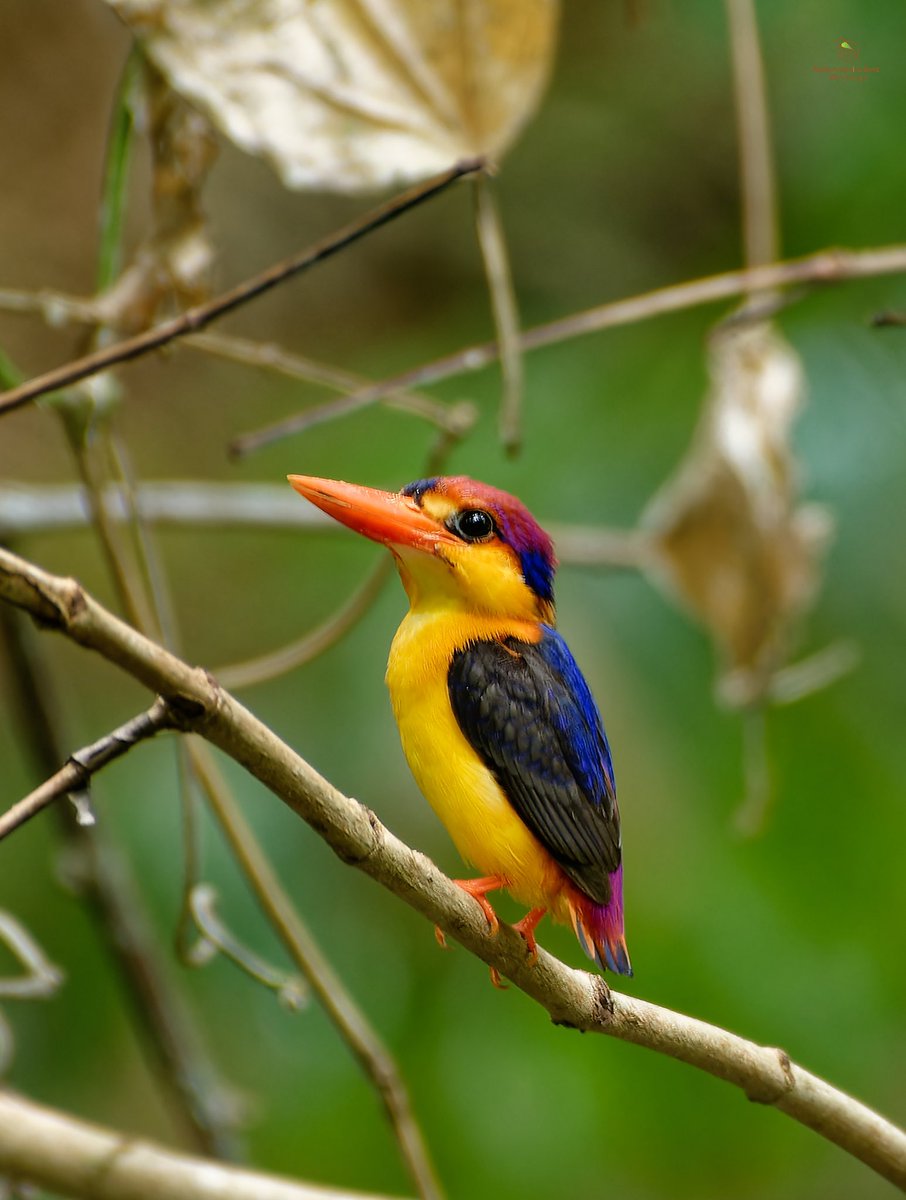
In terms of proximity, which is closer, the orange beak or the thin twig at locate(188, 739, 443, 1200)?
the orange beak

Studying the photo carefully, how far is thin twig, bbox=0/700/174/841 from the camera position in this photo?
877 millimetres

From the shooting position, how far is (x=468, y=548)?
1.57m

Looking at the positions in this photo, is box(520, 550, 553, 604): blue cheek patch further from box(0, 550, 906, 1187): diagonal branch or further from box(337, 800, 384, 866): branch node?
box(337, 800, 384, 866): branch node

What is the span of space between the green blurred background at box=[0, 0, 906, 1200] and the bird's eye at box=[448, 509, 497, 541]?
0.92 m

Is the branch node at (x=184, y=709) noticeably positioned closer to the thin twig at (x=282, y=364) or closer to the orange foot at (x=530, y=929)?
the orange foot at (x=530, y=929)

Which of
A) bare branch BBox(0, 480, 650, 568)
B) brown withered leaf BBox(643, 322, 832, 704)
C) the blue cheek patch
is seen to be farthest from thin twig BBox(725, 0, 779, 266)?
the blue cheek patch

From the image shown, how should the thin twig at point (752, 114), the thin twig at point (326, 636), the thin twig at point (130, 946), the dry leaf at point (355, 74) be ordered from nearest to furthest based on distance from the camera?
the dry leaf at point (355, 74)
the thin twig at point (326, 636)
the thin twig at point (752, 114)
the thin twig at point (130, 946)

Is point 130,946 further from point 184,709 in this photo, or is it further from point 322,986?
point 184,709

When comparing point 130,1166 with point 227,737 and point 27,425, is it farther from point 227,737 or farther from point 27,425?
point 27,425

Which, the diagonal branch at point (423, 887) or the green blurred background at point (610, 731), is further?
the green blurred background at point (610, 731)

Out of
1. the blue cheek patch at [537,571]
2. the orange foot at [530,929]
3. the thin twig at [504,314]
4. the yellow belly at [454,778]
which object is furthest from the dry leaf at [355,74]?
the orange foot at [530,929]

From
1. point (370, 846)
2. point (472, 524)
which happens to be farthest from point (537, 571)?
point (370, 846)

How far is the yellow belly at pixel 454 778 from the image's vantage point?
149cm

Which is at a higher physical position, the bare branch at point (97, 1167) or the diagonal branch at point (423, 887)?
the diagonal branch at point (423, 887)
